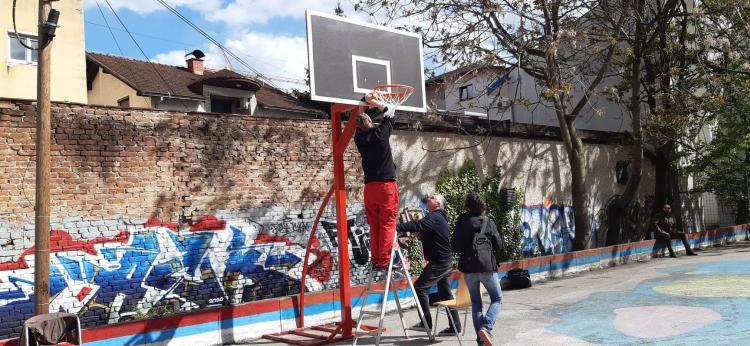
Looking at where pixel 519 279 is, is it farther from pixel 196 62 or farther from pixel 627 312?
pixel 196 62

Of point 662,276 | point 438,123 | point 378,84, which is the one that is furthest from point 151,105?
point 662,276

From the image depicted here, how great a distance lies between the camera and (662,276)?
43.3 ft

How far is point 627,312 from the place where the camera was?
9203 mm

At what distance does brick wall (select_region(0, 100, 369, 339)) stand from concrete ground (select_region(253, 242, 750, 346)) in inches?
112

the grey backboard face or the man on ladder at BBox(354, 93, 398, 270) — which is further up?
the grey backboard face

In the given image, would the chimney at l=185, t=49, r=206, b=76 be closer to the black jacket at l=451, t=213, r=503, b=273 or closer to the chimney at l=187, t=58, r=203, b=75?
the chimney at l=187, t=58, r=203, b=75

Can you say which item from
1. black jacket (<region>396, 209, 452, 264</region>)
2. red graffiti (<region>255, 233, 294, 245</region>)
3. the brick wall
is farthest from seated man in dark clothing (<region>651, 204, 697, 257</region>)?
black jacket (<region>396, 209, 452, 264</region>)

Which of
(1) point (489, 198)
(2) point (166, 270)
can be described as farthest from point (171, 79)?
(2) point (166, 270)

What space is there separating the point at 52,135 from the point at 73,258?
1.85m

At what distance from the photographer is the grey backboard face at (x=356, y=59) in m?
7.84

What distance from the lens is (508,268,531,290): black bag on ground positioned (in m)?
12.9

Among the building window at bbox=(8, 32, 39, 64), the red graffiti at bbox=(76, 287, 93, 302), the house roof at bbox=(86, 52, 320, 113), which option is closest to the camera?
the red graffiti at bbox=(76, 287, 93, 302)

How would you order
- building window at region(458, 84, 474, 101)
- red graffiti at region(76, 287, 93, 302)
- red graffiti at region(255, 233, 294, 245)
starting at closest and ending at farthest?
red graffiti at region(76, 287, 93, 302) < red graffiti at region(255, 233, 294, 245) < building window at region(458, 84, 474, 101)

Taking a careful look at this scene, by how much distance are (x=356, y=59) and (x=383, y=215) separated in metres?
2.26
